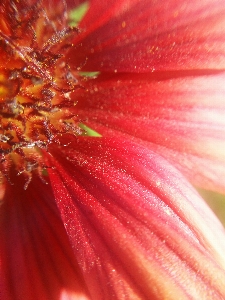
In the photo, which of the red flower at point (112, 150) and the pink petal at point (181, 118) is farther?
the pink petal at point (181, 118)

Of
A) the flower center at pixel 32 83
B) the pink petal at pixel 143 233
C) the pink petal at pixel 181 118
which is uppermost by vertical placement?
the flower center at pixel 32 83

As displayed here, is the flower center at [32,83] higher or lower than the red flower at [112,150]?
higher

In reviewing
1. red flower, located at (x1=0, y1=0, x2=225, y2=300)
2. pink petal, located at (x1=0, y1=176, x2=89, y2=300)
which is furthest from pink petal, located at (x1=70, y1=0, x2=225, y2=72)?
pink petal, located at (x1=0, y1=176, x2=89, y2=300)

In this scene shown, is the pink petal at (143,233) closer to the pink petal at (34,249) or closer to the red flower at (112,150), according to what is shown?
the red flower at (112,150)

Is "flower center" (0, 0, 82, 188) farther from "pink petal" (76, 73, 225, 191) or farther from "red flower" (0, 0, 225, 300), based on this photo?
"pink petal" (76, 73, 225, 191)

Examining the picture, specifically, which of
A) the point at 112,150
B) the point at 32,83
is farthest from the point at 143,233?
the point at 32,83

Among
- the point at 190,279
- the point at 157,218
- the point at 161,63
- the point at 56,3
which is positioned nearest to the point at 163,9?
the point at 161,63

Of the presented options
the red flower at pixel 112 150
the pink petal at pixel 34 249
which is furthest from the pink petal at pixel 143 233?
the pink petal at pixel 34 249
